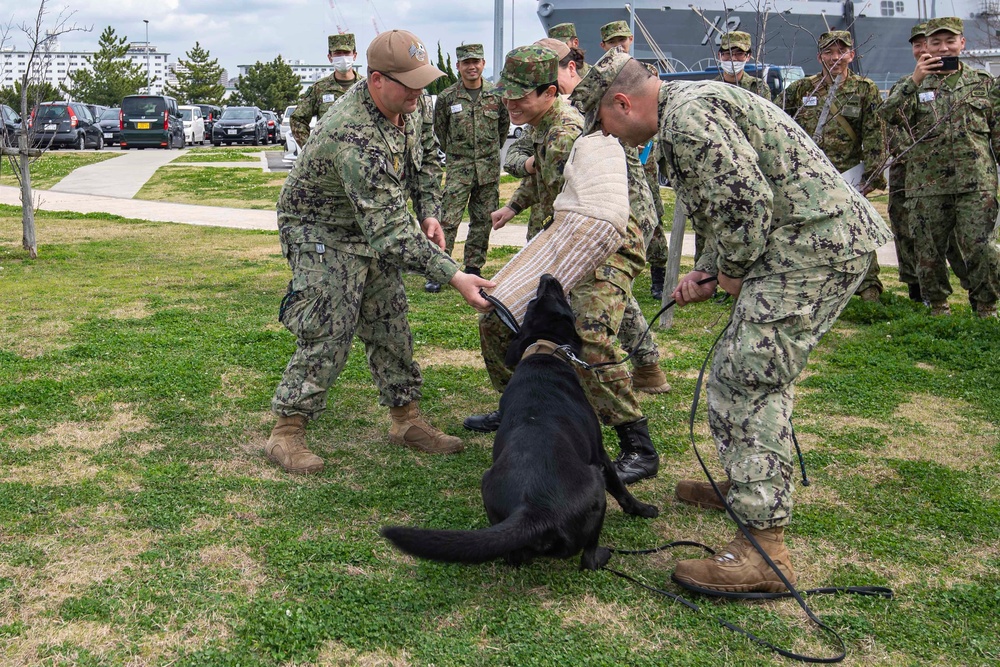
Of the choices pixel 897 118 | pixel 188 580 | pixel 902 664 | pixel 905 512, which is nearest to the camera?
pixel 902 664

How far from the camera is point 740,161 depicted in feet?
9.35

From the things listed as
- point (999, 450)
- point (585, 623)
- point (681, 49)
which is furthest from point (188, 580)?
point (681, 49)

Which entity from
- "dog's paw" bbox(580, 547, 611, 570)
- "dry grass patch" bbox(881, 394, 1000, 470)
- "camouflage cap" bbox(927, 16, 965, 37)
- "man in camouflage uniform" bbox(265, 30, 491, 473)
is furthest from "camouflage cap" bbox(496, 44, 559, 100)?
"camouflage cap" bbox(927, 16, 965, 37)

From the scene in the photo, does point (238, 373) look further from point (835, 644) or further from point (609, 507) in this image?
point (835, 644)

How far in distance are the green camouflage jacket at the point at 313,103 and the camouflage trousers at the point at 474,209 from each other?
170cm

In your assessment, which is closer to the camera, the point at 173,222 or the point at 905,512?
the point at 905,512

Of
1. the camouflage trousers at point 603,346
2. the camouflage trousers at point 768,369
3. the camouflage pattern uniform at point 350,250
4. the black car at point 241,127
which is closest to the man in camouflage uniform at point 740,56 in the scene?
the camouflage trousers at point 603,346

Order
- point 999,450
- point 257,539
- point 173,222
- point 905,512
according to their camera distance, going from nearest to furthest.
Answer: point 257,539 → point 905,512 → point 999,450 → point 173,222

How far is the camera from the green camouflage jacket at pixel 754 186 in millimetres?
2863

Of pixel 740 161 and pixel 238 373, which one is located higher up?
pixel 740 161

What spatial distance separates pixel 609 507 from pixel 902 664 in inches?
58.4

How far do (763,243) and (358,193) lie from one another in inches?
75.8

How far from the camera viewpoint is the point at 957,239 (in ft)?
24.5

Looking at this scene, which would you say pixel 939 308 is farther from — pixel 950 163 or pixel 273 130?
pixel 273 130
